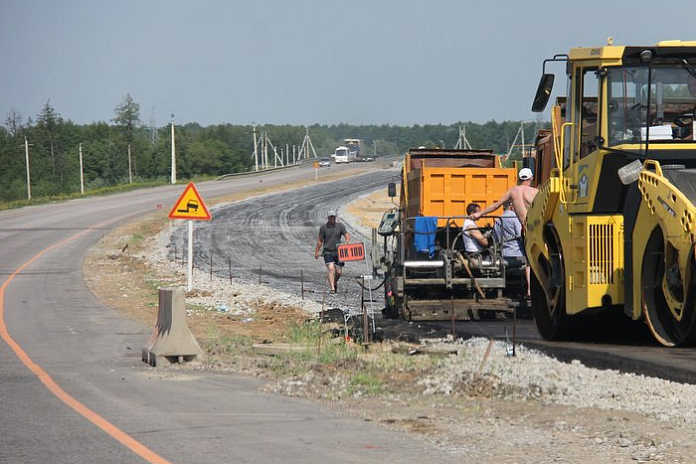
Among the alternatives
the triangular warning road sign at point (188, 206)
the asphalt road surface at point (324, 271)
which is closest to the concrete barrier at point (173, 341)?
the asphalt road surface at point (324, 271)

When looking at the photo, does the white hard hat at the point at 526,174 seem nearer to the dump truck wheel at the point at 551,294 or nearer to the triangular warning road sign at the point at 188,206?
the dump truck wheel at the point at 551,294

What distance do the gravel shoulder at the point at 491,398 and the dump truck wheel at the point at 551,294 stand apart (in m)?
0.74

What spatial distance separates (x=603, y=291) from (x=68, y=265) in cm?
2624

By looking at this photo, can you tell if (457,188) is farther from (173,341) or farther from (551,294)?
(173,341)

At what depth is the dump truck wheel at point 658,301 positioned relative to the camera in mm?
10160

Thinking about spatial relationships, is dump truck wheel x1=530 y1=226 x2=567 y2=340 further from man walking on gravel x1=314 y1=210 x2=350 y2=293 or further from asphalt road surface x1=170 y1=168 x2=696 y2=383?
man walking on gravel x1=314 y1=210 x2=350 y2=293

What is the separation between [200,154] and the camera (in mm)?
177250

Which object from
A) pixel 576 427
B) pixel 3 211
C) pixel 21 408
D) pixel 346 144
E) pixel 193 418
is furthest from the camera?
pixel 346 144

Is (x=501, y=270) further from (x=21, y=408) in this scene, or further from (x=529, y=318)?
(x=21, y=408)

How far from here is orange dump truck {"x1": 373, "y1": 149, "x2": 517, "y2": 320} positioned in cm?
1581

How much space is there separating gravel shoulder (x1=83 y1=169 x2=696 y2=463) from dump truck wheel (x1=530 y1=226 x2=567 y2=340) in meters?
0.74

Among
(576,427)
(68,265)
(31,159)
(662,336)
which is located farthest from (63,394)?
(31,159)

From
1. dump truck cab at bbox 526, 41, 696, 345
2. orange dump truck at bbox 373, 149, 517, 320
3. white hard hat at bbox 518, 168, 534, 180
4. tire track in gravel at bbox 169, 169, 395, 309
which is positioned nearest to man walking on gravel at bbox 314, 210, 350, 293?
tire track in gravel at bbox 169, 169, 395, 309

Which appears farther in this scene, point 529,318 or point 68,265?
point 68,265
